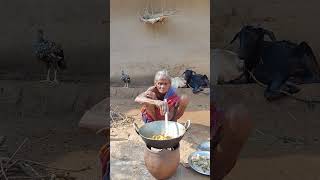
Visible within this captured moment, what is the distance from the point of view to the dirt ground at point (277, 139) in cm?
152

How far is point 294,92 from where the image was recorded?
1.55m

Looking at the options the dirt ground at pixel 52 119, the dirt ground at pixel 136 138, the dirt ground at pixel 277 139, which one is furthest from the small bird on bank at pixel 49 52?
the dirt ground at pixel 136 138

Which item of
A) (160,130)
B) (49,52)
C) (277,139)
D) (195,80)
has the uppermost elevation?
(49,52)

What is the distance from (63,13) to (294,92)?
0.76m

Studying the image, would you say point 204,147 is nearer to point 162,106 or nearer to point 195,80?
point 162,106

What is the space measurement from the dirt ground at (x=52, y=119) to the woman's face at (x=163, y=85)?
1375 millimetres

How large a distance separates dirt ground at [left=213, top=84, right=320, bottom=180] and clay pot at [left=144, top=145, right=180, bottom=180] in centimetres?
92

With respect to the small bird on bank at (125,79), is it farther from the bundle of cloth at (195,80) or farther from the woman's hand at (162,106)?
the woman's hand at (162,106)

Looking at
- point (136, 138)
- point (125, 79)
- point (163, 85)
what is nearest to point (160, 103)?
point (163, 85)

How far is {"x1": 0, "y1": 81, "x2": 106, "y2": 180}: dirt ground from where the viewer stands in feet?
5.00

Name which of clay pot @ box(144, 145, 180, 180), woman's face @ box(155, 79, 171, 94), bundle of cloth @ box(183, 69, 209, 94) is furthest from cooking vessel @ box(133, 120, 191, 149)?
bundle of cloth @ box(183, 69, 209, 94)

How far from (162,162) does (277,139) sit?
1011 millimetres

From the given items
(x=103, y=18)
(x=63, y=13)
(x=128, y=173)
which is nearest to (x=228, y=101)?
(x=103, y=18)

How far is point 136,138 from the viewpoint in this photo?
3285 millimetres
